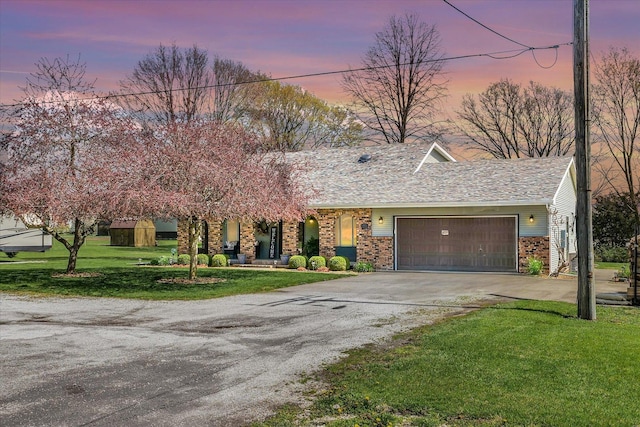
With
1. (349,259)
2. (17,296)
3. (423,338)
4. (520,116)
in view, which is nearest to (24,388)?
(423,338)

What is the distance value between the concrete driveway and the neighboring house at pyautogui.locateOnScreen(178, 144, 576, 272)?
6205mm

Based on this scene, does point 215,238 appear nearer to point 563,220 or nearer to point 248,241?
point 248,241

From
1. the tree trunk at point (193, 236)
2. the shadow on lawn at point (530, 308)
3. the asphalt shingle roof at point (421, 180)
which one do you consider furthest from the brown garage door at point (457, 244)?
the shadow on lawn at point (530, 308)

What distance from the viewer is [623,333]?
11.1 m

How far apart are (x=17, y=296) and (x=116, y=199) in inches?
155

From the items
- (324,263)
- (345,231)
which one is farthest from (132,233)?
(324,263)

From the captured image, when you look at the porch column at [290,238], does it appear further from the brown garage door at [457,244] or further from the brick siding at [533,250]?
the brick siding at [533,250]

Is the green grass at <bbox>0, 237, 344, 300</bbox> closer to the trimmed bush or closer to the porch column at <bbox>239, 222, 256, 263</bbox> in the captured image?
the trimmed bush

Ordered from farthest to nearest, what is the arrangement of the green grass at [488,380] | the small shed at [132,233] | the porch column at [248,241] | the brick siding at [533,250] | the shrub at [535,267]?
the small shed at [132,233]
the porch column at [248,241]
the brick siding at [533,250]
the shrub at [535,267]
the green grass at [488,380]

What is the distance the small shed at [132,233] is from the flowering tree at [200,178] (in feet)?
107

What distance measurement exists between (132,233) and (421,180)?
103 ft

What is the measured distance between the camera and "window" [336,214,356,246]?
28.3 m

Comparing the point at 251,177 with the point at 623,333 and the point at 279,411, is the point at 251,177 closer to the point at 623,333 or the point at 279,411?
the point at 623,333

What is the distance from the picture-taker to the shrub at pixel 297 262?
27859 millimetres
